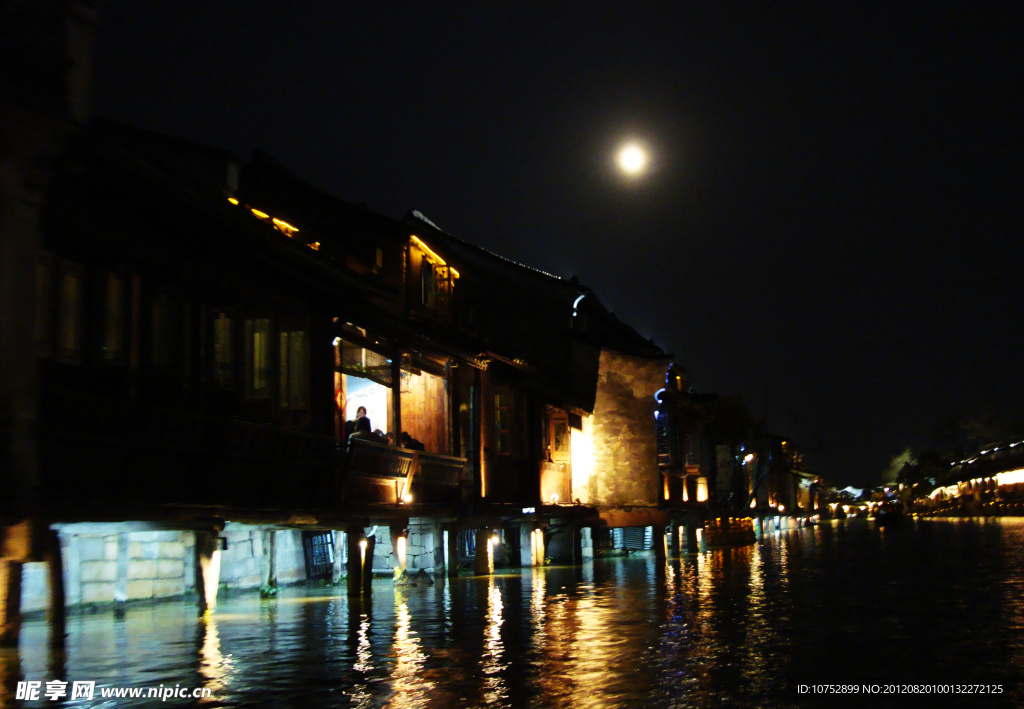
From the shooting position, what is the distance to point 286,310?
17.7 metres

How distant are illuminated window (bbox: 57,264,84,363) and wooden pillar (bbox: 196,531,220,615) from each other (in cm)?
483

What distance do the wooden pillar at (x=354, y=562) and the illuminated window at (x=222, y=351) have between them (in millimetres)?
5700

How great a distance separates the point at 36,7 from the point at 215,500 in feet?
Result: 24.4

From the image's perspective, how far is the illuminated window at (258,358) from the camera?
16.3 metres

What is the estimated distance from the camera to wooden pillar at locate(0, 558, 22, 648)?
1034 cm

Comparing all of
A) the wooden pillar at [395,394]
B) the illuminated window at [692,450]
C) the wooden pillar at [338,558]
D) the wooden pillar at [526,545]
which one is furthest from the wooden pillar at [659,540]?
the wooden pillar at [395,394]

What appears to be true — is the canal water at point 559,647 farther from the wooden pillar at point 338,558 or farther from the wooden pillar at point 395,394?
the wooden pillar at point 395,394

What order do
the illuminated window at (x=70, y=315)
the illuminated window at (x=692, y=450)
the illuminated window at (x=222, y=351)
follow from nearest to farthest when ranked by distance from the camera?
the illuminated window at (x=70, y=315), the illuminated window at (x=222, y=351), the illuminated window at (x=692, y=450)

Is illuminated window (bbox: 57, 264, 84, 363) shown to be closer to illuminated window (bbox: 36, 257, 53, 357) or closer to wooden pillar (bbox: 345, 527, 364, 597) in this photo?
illuminated window (bbox: 36, 257, 53, 357)

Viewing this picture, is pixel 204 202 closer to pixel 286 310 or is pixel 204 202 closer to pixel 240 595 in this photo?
pixel 286 310

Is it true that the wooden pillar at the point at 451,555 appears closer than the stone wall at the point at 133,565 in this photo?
No

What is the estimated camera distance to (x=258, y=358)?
16.8 meters

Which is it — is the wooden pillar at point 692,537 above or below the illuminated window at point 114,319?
below

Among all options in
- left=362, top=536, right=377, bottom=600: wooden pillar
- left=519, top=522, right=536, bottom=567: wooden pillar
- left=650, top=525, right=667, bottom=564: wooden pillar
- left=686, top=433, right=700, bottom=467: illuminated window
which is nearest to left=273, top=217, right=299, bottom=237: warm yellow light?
left=362, top=536, right=377, bottom=600: wooden pillar
